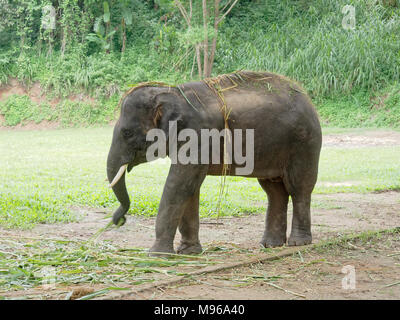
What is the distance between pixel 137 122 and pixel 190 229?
1.14 meters

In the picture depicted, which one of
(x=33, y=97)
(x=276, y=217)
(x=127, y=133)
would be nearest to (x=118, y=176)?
(x=127, y=133)

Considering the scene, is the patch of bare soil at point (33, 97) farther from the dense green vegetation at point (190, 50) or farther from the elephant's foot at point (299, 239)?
the elephant's foot at point (299, 239)

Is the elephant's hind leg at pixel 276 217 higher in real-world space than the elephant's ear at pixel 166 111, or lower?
lower

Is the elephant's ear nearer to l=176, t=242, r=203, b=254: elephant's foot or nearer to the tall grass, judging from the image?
l=176, t=242, r=203, b=254: elephant's foot

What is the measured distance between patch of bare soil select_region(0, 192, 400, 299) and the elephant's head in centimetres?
103

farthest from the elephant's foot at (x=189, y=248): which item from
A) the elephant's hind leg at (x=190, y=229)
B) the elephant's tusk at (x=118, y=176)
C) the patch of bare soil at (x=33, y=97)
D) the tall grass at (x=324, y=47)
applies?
the patch of bare soil at (x=33, y=97)

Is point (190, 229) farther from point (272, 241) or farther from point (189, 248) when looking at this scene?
point (272, 241)

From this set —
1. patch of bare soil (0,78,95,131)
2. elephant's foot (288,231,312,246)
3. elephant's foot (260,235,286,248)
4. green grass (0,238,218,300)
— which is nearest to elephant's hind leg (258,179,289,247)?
elephant's foot (260,235,286,248)

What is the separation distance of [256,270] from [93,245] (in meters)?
1.66

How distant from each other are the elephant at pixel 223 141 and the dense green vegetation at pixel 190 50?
39.7 feet

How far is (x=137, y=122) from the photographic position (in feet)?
18.2

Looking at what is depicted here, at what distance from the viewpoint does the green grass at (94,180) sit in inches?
318
